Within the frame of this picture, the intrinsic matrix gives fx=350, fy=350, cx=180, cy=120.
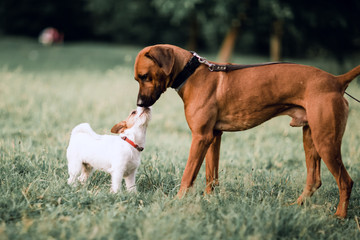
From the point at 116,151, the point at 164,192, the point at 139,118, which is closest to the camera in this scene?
the point at 116,151

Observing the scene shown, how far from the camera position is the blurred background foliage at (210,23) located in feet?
51.6

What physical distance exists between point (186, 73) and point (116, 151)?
109 centimetres

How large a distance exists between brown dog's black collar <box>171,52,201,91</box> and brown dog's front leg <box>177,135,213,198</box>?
586 millimetres

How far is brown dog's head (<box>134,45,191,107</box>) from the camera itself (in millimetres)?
3500

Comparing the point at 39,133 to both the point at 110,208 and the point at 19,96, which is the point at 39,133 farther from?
the point at 110,208

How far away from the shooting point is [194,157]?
359 centimetres

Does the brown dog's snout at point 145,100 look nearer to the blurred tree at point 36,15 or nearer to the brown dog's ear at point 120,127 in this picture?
the brown dog's ear at point 120,127

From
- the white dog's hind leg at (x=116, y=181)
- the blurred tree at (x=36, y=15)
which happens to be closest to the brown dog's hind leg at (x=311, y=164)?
the white dog's hind leg at (x=116, y=181)

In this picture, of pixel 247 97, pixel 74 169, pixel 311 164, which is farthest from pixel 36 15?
pixel 311 164

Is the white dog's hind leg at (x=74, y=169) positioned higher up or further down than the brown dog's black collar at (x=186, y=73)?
further down

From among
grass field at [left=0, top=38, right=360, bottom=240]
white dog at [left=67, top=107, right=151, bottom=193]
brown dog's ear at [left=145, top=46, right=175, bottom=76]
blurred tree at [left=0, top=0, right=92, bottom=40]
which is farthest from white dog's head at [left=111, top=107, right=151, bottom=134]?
blurred tree at [left=0, top=0, right=92, bottom=40]

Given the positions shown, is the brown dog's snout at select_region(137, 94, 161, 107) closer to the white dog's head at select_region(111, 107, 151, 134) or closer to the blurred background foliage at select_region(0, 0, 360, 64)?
the white dog's head at select_region(111, 107, 151, 134)

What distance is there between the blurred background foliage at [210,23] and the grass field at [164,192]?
8.66m

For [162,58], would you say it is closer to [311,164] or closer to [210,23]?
[311,164]
